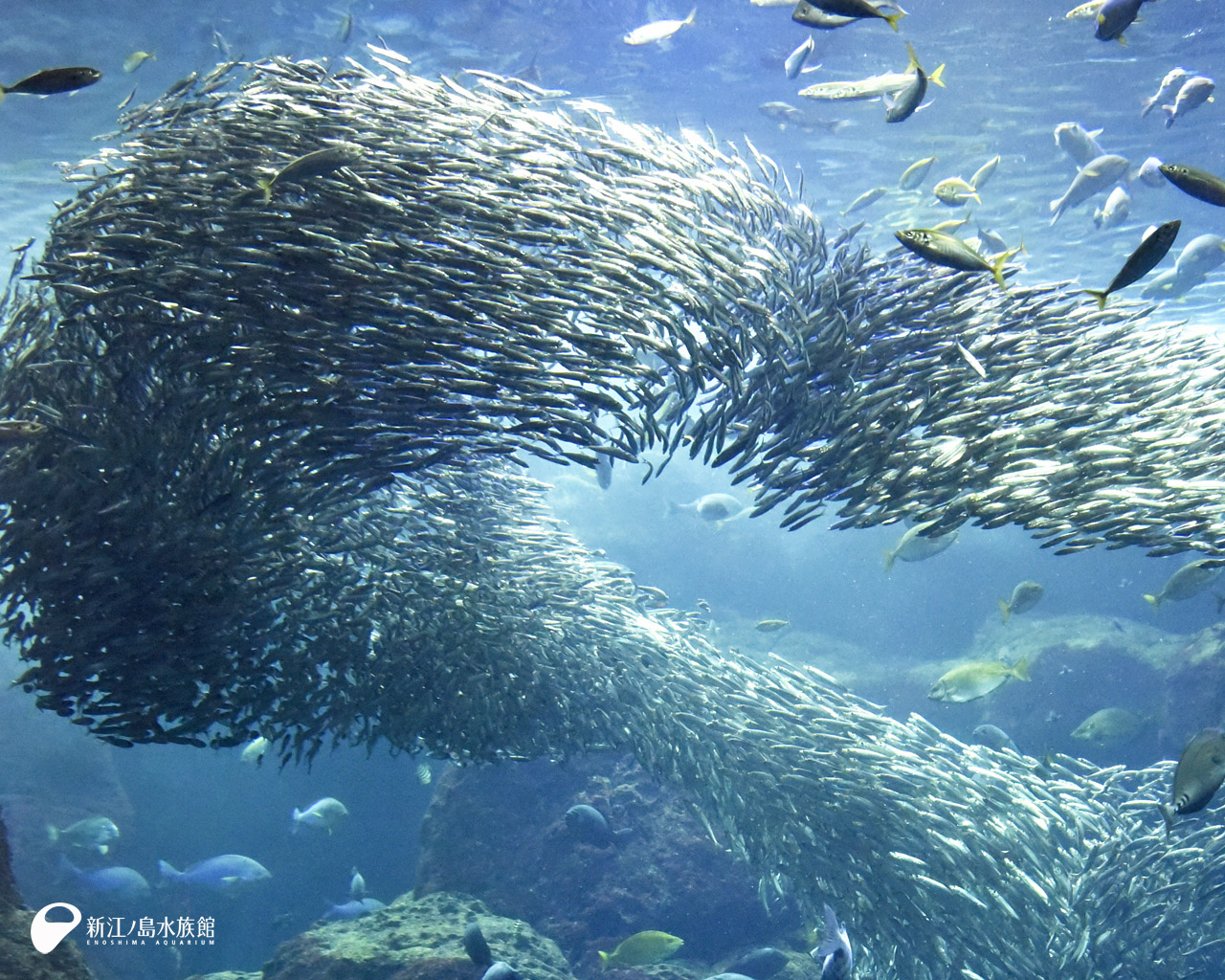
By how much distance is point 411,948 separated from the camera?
7.37m

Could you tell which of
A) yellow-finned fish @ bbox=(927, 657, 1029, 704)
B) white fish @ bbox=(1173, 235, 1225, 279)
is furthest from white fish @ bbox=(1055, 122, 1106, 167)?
yellow-finned fish @ bbox=(927, 657, 1029, 704)

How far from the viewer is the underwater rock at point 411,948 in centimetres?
697

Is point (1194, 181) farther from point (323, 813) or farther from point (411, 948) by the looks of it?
point (323, 813)

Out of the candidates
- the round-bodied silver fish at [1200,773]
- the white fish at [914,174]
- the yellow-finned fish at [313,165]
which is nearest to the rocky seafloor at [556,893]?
the round-bodied silver fish at [1200,773]

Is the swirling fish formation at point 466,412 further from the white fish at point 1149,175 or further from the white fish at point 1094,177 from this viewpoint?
the white fish at point 1094,177

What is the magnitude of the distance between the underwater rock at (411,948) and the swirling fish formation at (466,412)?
2.11 m

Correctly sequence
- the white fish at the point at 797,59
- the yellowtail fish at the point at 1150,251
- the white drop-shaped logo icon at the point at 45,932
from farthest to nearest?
the white fish at the point at 797,59 < the white drop-shaped logo icon at the point at 45,932 < the yellowtail fish at the point at 1150,251

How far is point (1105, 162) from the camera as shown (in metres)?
11.2

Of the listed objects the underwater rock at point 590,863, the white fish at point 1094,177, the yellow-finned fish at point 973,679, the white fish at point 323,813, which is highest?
the white fish at point 1094,177

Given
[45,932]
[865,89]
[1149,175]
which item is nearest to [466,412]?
[45,932]

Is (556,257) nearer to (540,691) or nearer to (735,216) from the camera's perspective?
(735,216)

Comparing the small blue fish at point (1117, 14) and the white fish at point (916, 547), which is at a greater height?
the small blue fish at point (1117, 14)

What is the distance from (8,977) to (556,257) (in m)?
5.55

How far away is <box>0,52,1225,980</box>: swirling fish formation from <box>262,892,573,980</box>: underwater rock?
211cm
